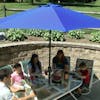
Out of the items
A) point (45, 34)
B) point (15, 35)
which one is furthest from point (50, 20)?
point (45, 34)

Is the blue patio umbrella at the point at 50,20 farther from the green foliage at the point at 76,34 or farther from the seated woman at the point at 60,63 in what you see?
the green foliage at the point at 76,34

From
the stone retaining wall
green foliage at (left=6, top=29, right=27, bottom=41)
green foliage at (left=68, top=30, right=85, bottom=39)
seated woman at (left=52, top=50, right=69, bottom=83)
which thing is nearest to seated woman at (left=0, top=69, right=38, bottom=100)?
seated woman at (left=52, top=50, right=69, bottom=83)

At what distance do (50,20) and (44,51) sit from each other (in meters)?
3.75

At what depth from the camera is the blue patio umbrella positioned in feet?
20.1

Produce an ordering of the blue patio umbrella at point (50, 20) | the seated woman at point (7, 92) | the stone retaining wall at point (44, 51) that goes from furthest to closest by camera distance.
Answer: the stone retaining wall at point (44, 51) < the blue patio umbrella at point (50, 20) < the seated woman at point (7, 92)

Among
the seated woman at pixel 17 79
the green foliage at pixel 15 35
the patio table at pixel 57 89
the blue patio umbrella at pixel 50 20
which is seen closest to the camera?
the blue patio umbrella at pixel 50 20

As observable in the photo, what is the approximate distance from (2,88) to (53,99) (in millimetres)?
1442

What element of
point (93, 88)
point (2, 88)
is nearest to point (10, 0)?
point (93, 88)

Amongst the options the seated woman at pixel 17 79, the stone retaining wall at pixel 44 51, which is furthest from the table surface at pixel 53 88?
the stone retaining wall at pixel 44 51

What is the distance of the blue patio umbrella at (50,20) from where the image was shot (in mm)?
6121

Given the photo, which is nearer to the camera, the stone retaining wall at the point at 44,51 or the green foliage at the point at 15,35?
the stone retaining wall at the point at 44,51

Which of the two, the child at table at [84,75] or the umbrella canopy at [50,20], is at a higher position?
the umbrella canopy at [50,20]

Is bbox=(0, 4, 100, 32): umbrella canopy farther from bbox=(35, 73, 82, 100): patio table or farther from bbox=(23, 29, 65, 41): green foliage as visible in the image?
bbox=(23, 29, 65, 41): green foliage

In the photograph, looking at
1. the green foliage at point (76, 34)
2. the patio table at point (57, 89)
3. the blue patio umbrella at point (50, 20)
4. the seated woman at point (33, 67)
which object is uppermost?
the blue patio umbrella at point (50, 20)
